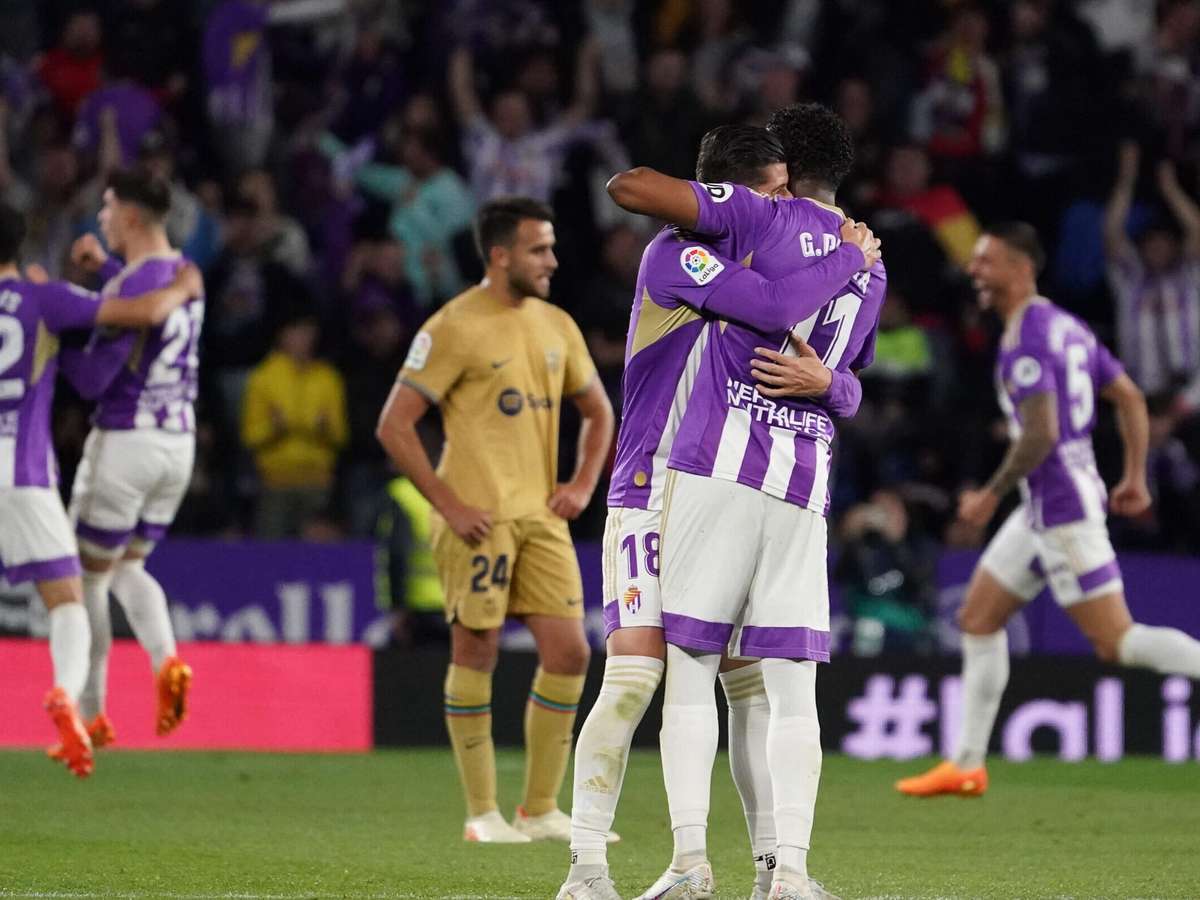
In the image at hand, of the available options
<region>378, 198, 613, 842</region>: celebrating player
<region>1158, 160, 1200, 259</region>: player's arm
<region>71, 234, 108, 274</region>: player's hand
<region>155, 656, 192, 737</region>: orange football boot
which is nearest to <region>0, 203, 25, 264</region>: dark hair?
<region>71, 234, 108, 274</region>: player's hand

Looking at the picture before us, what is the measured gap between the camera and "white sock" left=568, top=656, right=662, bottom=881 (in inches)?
215

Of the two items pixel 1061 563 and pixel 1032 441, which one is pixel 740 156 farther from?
pixel 1061 563

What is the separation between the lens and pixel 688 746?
5.49 meters

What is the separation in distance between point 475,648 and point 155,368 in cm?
228

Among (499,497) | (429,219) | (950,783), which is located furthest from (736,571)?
(429,219)

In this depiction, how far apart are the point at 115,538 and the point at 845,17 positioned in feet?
29.5

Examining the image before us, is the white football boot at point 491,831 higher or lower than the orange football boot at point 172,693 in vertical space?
lower

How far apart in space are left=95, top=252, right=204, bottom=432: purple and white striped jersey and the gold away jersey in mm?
1650

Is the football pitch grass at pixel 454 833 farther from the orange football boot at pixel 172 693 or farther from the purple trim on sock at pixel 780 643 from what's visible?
the purple trim on sock at pixel 780 643

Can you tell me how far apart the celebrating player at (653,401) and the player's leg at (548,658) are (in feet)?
6.23

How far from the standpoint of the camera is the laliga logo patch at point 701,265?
18.1 feet

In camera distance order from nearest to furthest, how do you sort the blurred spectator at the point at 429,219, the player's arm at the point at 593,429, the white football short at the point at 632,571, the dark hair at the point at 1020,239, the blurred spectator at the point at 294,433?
the white football short at the point at 632,571
the player's arm at the point at 593,429
the dark hair at the point at 1020,239
the blurred spectator at the point at 294,433
the blurred spectator at the point at 429,219

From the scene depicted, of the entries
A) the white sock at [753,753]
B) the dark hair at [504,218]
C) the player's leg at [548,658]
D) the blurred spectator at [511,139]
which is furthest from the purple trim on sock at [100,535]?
the blurred spectator at [511,139]

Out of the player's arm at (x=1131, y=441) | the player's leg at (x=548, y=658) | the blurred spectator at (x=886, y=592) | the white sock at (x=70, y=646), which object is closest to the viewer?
the player's leg at (x=548, y=658)
